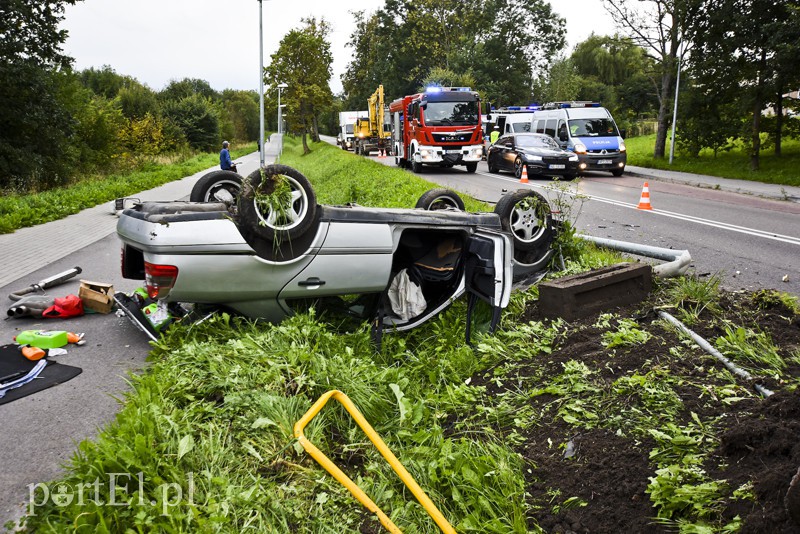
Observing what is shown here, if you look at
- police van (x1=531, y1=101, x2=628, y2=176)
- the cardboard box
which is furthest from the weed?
police van (x1=531, y1=101, x2=628, y2=176)

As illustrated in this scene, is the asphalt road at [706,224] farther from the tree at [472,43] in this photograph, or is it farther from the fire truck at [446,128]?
the tree at [472,43]

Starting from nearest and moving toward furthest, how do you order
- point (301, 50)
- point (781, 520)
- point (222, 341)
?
point (781, 520), point (222, 341), point (301, 50)

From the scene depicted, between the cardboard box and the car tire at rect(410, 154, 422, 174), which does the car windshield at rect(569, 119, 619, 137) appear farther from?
the cardboard box

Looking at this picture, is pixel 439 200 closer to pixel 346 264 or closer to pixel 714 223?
pixel 346 264

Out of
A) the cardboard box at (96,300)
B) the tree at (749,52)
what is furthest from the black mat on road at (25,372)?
the tree at (749,52)

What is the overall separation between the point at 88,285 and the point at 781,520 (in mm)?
6567

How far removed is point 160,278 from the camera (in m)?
4.40

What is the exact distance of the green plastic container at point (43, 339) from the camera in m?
5.18

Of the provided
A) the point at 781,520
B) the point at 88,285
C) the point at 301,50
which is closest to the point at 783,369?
the point at 781,520

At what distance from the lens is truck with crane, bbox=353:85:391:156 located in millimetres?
38750

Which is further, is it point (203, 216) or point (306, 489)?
point (203, 216)

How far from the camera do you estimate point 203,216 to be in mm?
4492

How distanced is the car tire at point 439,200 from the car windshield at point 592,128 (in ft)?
59.7

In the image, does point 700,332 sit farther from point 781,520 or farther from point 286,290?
point 286,290
